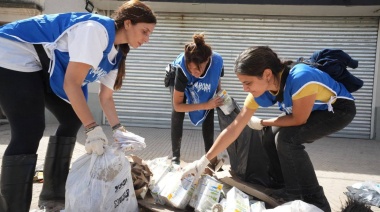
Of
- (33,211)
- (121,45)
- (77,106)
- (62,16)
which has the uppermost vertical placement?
(62,16)

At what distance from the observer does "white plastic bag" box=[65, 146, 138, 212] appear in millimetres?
1748

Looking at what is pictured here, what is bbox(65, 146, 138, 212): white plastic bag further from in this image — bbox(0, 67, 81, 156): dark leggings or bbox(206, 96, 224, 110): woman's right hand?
bbox(206, 96, 224, 110): woman's right hand

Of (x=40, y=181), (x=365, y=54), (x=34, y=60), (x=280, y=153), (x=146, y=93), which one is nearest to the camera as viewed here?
(x=34, y=60)

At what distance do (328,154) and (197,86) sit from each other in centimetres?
291

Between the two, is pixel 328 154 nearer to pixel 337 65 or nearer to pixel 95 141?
pixel 337 65

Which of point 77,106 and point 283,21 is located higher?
point 283,21

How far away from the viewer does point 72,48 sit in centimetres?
169

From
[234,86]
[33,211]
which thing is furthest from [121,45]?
[234,86]

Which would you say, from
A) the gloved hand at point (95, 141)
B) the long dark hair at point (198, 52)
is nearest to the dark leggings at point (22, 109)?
the gloved hand at point (95, 141)

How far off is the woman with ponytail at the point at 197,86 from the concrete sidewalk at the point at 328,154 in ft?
2.47

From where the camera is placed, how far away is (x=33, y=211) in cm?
202

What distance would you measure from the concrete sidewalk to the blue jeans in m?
0.46

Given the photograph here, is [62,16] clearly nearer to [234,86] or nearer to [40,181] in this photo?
[40,181]

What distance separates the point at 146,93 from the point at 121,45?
5.33 meters
